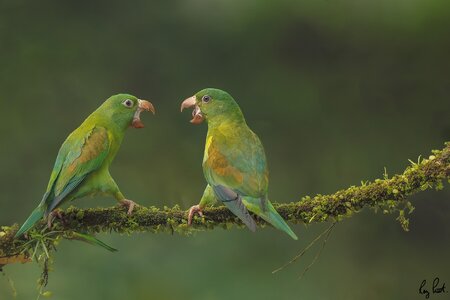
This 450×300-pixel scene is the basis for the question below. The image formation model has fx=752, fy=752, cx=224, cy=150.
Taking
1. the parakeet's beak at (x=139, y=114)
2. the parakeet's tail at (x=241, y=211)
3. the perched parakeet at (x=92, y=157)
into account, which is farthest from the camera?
the parakeet's beak at (x=139, y=114)

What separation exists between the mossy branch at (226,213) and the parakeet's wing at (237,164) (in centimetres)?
12

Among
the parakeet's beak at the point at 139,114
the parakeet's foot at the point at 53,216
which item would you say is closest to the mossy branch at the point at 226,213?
the parakeet's foot at the point at 53,216

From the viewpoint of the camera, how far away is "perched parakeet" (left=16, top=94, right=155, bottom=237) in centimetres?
208

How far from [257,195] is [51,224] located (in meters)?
0.62

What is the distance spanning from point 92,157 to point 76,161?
0.05 m

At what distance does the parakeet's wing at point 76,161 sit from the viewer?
2.08 m

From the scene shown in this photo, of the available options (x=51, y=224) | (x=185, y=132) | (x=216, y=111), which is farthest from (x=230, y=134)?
(x=185, y=132)

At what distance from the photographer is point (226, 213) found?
2158 millimetres

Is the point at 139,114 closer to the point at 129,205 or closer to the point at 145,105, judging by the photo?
the point at 145,105

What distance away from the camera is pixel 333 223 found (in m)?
2.16

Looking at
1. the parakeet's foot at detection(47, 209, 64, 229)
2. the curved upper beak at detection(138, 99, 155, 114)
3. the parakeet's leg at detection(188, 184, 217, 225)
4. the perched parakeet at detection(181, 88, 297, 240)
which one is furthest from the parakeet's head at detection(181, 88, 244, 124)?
the parakeet's foot at detection(47, 209, 64, 229)

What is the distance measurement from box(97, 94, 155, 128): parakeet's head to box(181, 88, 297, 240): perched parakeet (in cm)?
15

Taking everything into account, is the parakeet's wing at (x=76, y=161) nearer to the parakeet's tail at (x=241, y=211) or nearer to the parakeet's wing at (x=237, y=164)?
the parakeet's wing at (x=237, y=164)

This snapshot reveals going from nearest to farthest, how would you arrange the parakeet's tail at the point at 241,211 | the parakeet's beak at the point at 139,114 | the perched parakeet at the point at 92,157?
1. the parakeet's tail at the point at 241,211
2. the perched parakeet at the point at 92,157
3. the parakeet's beak at the point at 139,114
